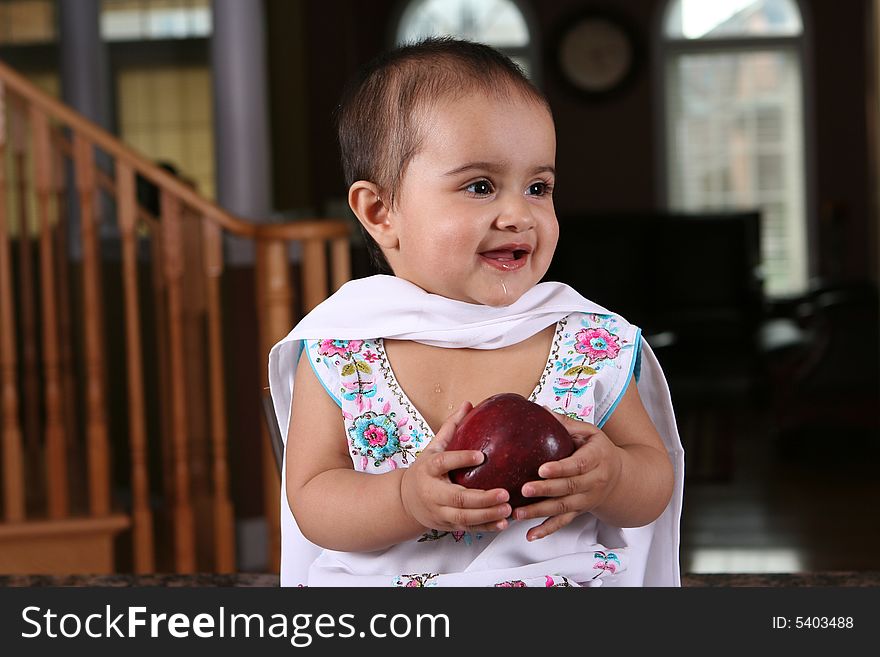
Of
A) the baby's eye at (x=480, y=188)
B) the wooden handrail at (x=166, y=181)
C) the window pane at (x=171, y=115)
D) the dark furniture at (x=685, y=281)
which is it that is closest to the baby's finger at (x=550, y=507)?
the baby's eye at (x=480, y=188)

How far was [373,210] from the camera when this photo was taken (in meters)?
1.01

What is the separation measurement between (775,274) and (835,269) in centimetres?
80

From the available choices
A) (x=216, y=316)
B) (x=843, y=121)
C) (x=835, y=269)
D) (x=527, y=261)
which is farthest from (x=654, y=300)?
(x=527, y=261)

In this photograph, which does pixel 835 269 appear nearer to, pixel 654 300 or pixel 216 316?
pixel 654 300

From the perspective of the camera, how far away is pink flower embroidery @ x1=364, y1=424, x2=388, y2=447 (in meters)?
0.98

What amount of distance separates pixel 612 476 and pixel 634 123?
912 centimetres

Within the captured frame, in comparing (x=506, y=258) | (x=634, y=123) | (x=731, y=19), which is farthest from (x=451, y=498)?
(x=731, y=19)

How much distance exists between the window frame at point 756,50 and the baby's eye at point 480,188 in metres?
8.95

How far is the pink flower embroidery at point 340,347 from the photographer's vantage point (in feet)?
3.31

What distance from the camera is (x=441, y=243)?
3.06 ft

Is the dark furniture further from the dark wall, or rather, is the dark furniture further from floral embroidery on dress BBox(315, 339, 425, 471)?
floral embroidery on dress BBox(315, 339, 425, 471)

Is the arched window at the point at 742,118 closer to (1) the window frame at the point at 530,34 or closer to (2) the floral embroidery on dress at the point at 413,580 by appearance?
(1) the window frame at the point at 530,34

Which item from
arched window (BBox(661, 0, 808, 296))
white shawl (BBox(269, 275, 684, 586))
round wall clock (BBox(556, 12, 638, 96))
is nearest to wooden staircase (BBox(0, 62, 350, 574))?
white shawl (BBox(269, 275, 684, 586))

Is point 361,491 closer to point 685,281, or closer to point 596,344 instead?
point 596,344
